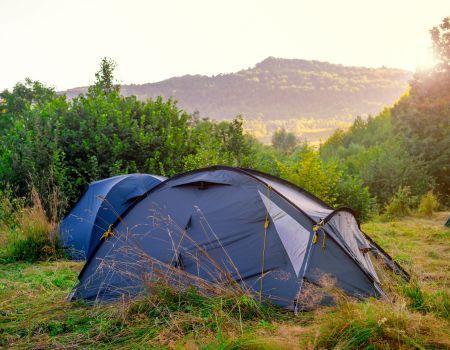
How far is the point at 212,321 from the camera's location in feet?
11.5

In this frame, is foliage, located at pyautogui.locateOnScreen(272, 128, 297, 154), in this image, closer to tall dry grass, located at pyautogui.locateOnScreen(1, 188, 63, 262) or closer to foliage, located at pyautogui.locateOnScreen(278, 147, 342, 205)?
foliage, located at pyautogui.locateOnScreen(278, 147, 342, 205)

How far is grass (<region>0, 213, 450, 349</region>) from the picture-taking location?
2.82 metres

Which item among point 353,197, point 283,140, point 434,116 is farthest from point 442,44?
point 283,140

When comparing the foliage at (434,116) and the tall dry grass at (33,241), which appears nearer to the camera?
the tall dry grass at (33,241)

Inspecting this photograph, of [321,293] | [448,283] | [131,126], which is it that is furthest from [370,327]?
[131,126]

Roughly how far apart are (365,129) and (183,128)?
47717 mm

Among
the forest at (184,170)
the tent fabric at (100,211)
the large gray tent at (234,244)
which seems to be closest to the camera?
the forest at (184,170)

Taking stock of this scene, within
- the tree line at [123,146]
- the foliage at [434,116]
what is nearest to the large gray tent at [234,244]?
the tree line at [123,146]

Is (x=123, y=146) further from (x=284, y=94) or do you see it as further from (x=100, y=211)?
(x=284, y=94)

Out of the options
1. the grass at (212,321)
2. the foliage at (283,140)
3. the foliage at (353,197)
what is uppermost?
the grass at (212,321)

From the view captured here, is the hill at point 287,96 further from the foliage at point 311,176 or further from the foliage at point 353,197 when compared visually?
the foliage at point 311,176

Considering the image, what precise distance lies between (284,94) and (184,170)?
174416mm

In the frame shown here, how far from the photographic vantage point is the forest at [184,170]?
3.14 meters

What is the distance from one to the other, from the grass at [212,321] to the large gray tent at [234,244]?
0.29 meters
